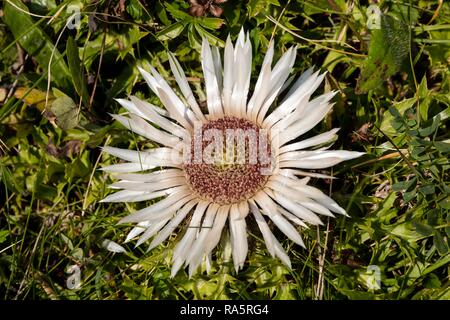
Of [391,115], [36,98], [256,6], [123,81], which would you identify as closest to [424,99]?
[391,115]

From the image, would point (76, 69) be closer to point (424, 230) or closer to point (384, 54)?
point (384, 54)

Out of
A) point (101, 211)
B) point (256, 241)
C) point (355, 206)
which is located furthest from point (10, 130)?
point (355, 206)

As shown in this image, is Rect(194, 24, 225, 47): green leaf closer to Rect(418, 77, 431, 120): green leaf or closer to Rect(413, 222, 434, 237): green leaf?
Rect(418, 77, 431, 120): green leaf

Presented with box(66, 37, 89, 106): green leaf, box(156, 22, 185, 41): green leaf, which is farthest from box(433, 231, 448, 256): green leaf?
box(66, 37, 89, 106): green leaf

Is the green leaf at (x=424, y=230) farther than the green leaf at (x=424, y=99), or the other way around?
the green leaf at (x=424, y=99)

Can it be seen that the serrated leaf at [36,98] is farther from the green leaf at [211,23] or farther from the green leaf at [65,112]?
the green leaf at [211,23]

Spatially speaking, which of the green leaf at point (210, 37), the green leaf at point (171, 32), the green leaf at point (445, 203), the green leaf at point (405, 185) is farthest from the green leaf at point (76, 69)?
the green leaf at point (445, 203)
